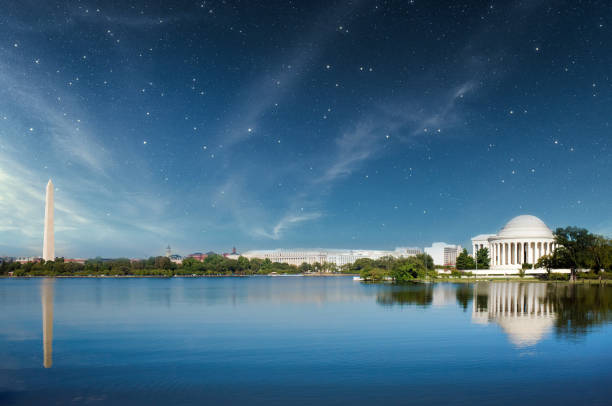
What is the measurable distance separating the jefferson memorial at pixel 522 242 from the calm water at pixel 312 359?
9780 centimetres

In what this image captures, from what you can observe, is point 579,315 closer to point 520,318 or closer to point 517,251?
point 520,318

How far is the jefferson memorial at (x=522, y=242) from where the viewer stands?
11894 centimetres

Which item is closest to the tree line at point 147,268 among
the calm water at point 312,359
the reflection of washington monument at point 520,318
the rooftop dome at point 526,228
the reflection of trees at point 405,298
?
the rooftop dome at point 526,228

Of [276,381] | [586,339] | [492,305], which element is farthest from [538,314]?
[276,381]

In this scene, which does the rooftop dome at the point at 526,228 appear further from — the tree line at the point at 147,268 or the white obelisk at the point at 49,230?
the white obelisk at the point at 49,230

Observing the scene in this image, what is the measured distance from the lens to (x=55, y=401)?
12227 mm

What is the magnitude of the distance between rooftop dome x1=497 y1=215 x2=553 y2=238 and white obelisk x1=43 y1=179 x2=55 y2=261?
110 meters

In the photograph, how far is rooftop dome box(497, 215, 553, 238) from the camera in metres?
121

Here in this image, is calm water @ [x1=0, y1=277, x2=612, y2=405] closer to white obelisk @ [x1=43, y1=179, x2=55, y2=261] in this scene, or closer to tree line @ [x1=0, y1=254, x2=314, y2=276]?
white obelisk @ [x1=43, y1=179, x2=55, y2=261]

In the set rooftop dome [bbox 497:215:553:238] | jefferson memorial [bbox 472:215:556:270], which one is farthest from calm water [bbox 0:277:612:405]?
rooftop dome [bbox 497:215:553:238]

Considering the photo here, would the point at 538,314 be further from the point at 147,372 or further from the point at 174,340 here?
the point at 147,372

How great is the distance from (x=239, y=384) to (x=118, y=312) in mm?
23421

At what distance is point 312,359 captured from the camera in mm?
16781

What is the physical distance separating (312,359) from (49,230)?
113 metres
